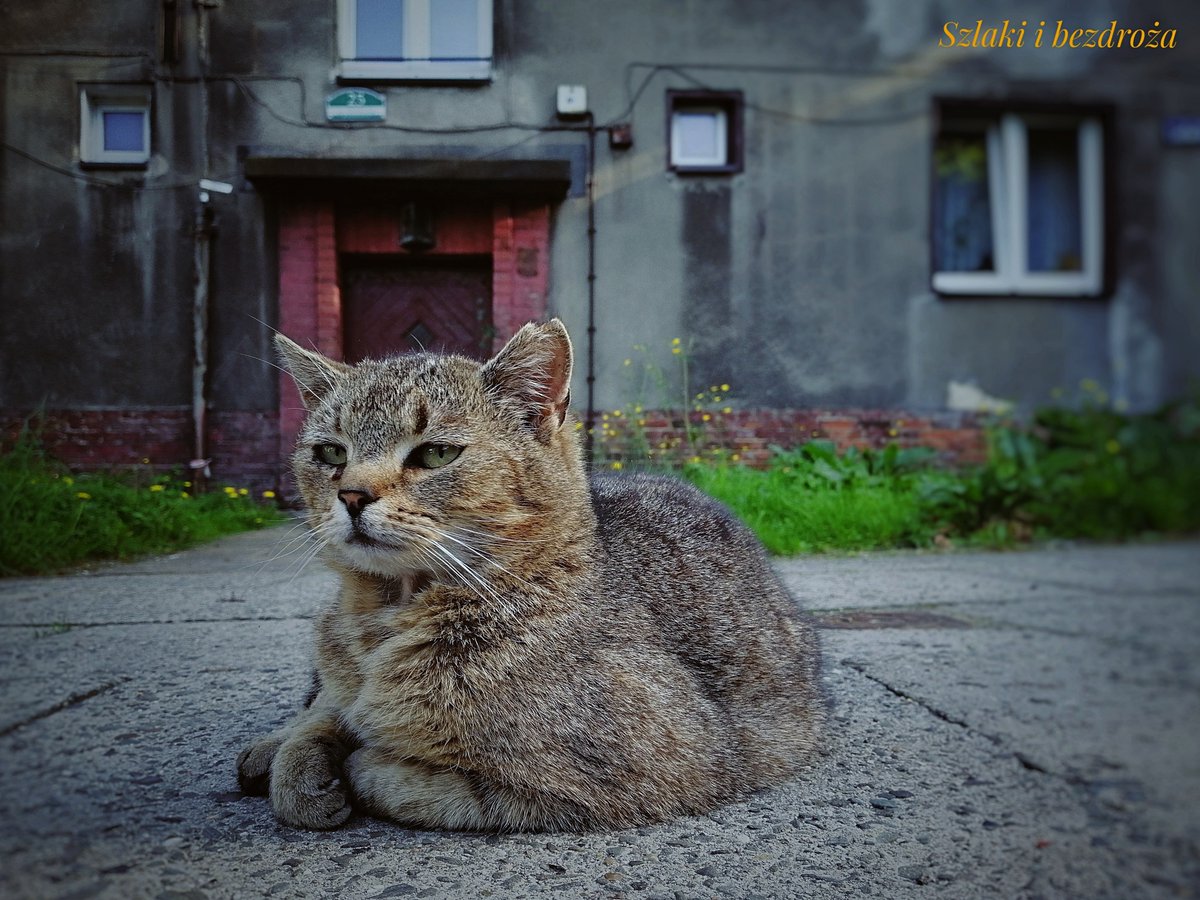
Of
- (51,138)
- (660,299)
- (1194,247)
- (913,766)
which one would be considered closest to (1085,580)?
(1194,247)

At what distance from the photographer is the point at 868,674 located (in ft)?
7.54

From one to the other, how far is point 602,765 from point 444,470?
2.18 feet

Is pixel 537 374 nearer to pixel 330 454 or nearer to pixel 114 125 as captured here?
pixel 330 454

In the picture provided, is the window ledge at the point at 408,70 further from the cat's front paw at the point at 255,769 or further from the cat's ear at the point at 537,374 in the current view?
the cat's front paw at the point at 255,769

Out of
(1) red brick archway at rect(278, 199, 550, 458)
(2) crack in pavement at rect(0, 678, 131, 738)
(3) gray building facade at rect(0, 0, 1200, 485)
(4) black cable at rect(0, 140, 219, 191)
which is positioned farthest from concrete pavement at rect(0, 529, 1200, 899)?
(4) black cable at rect(0, 140, 219, 191)

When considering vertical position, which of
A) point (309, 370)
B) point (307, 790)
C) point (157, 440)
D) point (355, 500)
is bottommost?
point (307, 790)

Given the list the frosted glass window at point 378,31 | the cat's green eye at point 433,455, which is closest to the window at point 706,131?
the frosted glass window at point 378,31

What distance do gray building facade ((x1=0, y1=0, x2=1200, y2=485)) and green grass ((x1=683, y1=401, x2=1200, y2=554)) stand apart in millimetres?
49

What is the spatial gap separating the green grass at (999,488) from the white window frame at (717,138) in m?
0.43

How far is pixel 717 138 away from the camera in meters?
1.18

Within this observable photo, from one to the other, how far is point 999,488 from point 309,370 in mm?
1182

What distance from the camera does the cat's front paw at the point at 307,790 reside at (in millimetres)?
1432

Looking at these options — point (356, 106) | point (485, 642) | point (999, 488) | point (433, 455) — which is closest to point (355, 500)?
point (433, 455)

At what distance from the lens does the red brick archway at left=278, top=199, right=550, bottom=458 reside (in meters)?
1.16
